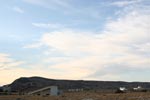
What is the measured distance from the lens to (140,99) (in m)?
62.5

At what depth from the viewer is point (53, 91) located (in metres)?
109

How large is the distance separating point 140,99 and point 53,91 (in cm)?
4906

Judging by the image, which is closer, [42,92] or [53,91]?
[53,91]

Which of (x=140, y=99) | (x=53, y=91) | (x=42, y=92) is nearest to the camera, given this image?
(x=140, y=99)

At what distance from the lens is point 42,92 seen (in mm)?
119812

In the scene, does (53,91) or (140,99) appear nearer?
(140,99)

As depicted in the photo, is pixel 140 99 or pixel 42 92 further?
pixel 42 92

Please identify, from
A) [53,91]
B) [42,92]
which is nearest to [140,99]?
[53,91]

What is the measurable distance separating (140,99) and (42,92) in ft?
200

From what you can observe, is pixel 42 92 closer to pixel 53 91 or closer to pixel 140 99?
pixel 53 91

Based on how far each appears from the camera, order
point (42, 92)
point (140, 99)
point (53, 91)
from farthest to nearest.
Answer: point (42, 92)
point (53, 91)
point (140, 99)
